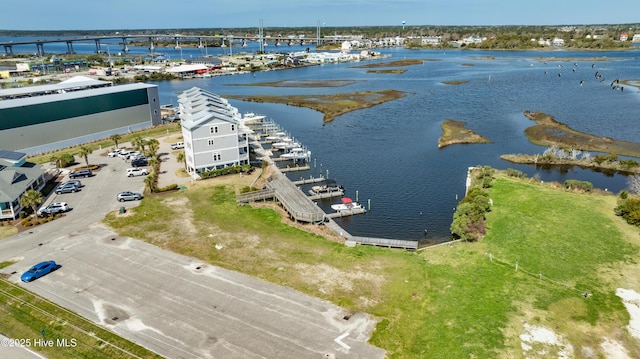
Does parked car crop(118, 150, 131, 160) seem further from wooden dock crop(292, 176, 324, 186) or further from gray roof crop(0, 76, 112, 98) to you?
wooden dock crop(292, 176, 324, 186)

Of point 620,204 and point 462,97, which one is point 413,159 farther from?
point 462,97

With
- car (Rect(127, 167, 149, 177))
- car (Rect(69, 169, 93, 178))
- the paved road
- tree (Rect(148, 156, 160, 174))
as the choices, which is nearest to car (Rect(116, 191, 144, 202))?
car (Rect(127, 167, 149, 177))

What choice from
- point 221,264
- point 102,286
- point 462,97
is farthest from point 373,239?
point 462,97

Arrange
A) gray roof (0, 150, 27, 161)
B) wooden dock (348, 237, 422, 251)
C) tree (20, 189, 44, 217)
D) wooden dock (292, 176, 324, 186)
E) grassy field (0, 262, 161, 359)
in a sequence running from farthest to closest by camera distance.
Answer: wooden dock (292, 176, 324, 186) → gray roof (0, 150, 27, 161) → tree (20, 189, 44, 217) → wooden dock (348, 237, 422, 251) → grassy field (0, 262, 161, 359)

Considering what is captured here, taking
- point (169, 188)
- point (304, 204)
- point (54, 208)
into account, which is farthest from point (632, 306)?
point (54, 208)

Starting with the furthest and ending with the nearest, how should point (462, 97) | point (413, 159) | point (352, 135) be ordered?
1. point (462, 97)
2. point (352, 135)
3. point (413, 159)

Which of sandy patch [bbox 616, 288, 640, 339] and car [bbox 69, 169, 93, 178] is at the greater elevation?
car [bbox 69, 169, 93, 178]
